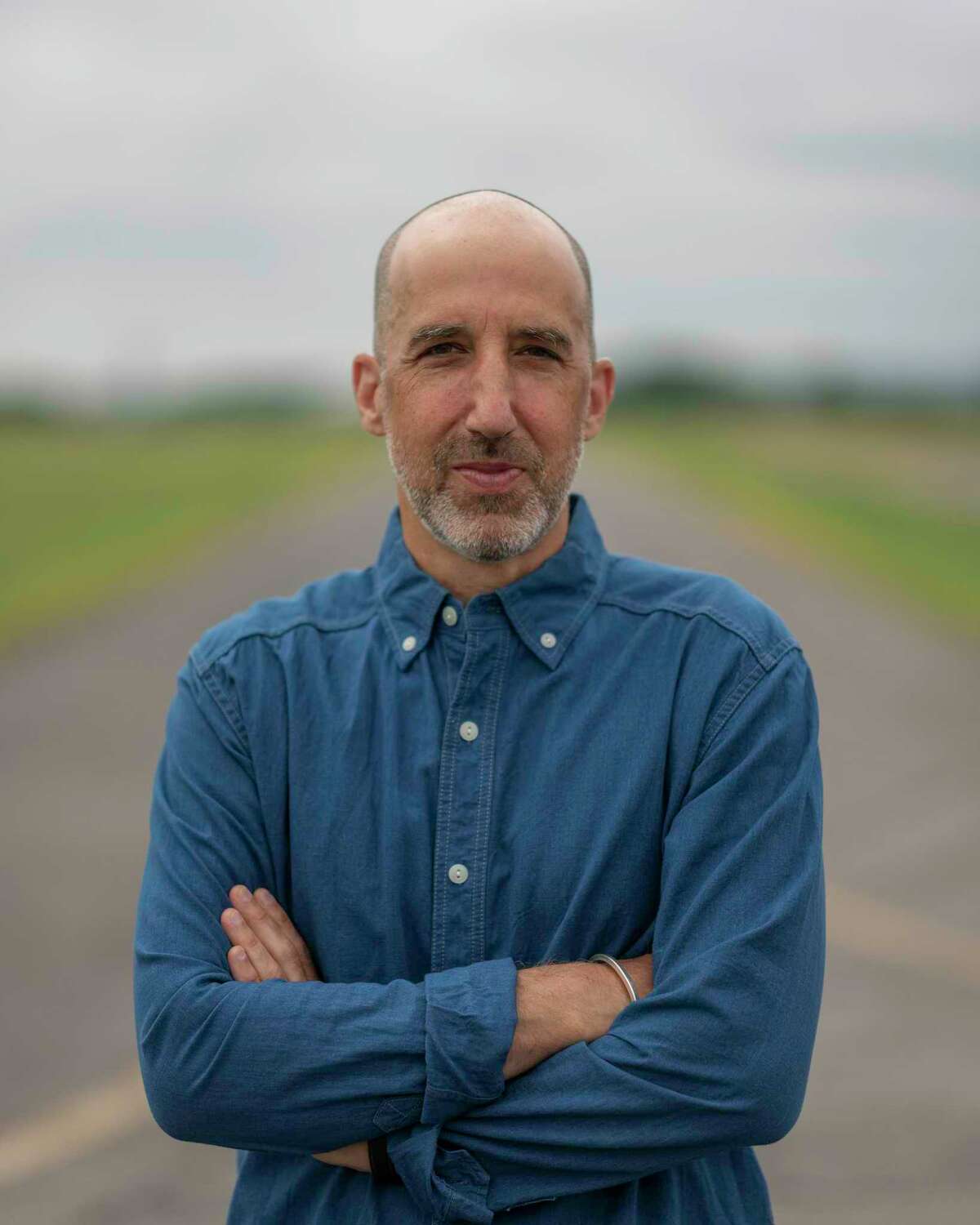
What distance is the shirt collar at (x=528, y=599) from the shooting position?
255cm

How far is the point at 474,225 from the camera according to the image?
2.47 m

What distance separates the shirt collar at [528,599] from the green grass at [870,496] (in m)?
12.1

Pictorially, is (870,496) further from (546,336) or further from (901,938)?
(546,336)

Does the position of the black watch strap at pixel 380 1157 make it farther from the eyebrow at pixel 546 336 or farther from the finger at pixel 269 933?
the eyebrow at pixel 546 336

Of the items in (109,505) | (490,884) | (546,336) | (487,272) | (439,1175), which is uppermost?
(109,505)

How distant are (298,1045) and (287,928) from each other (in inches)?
10.0

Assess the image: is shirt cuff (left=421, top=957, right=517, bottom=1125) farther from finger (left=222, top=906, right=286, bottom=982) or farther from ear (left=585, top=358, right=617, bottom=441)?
ear (left=585, top=358, right=617, bottom=441)

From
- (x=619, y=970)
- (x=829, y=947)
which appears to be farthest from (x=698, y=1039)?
(x=829, y=947)

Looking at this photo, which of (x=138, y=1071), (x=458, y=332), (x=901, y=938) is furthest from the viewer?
(x=901, y=938)

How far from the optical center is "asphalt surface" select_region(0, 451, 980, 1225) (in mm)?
4270

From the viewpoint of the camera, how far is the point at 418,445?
2529mm

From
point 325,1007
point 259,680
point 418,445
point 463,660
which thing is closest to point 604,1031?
point 325,1007

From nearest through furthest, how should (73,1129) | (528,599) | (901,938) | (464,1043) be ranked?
(464,1043) → (528,599) → (73,1129) → (901,938)

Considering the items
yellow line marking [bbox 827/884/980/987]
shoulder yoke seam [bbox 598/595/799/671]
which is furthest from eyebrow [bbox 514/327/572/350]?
yellow line marking [bbox 827/884/980/987]
